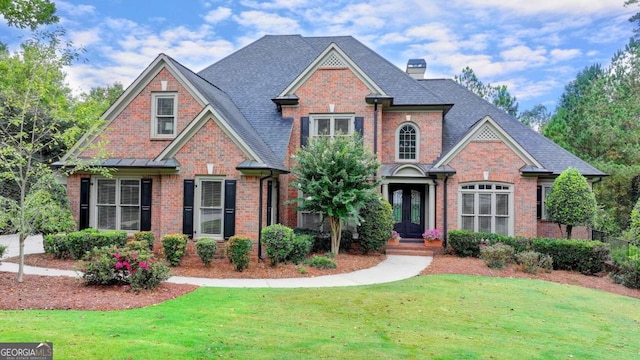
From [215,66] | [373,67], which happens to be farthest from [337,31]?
[215,66]

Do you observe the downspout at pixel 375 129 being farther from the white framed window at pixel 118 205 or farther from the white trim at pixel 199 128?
the white framed window at pixel 118 205

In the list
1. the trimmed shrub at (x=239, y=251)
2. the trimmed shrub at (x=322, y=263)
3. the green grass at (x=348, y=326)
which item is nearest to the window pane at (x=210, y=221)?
the trimmed shrub at (x=239, y=251)

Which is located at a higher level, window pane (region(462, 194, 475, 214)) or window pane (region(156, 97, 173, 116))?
window pane (region(156, 97, 173, 116))

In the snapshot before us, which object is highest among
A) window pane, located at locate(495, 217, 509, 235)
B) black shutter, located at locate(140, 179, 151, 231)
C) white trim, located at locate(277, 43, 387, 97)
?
white trim, located at locate(277, 43, 387, 97)

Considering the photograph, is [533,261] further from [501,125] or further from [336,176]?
[501,125]

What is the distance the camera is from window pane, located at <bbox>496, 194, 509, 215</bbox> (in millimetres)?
14766

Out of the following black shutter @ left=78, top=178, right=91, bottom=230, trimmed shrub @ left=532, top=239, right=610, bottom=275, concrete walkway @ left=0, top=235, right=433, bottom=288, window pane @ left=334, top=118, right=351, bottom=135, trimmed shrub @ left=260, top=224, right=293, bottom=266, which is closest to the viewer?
concrete walkway @ left=0, top=235, right=433, bottom=288

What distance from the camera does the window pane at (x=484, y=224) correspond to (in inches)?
585

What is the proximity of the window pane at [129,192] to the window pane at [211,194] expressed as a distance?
276cm

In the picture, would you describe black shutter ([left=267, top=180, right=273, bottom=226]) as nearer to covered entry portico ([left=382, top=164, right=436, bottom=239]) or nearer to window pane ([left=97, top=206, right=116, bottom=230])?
covered entry portico ([left=382, top=164, right=436, bottom=239])

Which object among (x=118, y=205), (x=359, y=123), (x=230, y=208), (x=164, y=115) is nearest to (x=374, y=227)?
(x=359, y=123)

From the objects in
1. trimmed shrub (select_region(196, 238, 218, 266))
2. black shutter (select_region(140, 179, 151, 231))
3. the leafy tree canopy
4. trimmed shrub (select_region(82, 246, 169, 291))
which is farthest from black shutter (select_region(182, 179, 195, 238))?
the leafy tree canopy

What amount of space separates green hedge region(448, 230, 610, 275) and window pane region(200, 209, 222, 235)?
8.86m

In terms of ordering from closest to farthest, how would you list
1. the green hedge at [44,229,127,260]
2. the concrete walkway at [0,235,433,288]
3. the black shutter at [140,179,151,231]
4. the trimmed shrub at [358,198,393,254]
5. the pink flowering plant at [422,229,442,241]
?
the concrete walkway at [0,235,433,288] → the green hedge at [44,229,127,260] → the black shutter at [140,179,151,231] → the trimmed shrub at [358,198,393,254] → the pink flowering plant at [422,229,442,241]
